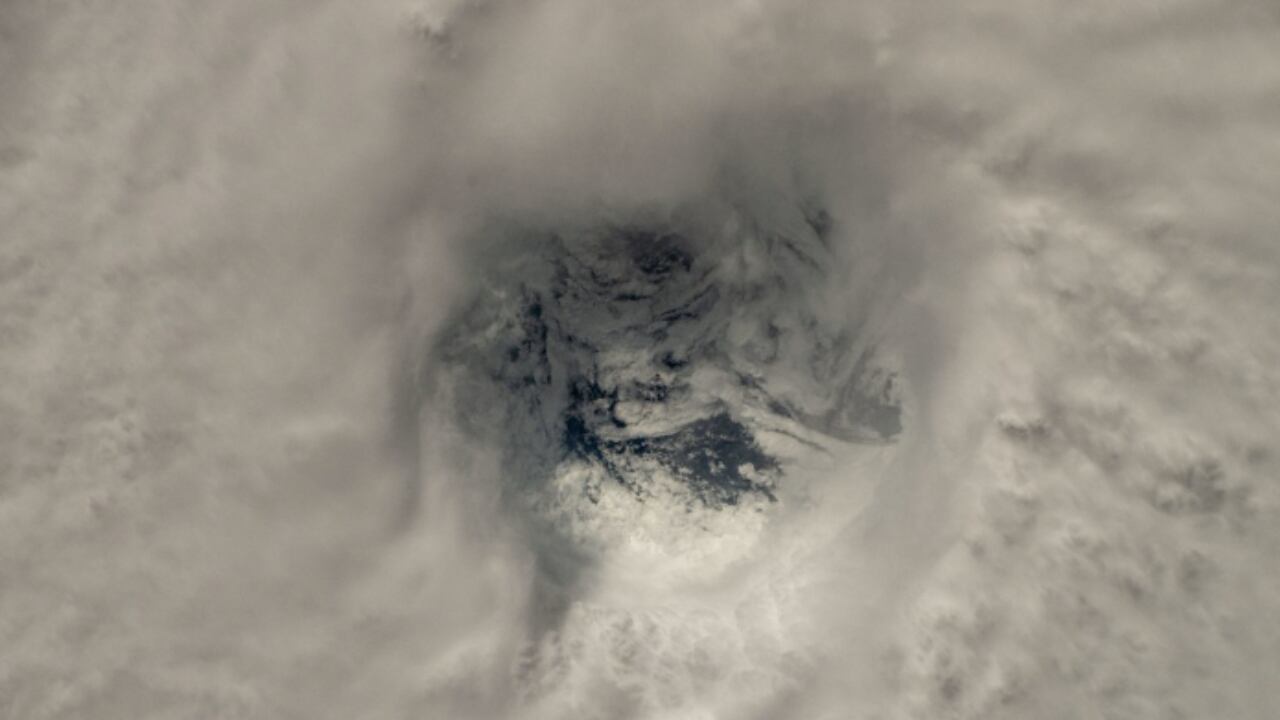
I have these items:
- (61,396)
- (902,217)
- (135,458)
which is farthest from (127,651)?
(902,217)

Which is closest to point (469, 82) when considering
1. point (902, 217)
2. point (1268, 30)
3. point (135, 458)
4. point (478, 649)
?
point (902, 217)

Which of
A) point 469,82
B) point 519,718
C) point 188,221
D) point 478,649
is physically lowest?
point 519,718

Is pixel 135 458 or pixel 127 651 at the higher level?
pixel 135 458

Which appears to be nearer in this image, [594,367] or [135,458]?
[135,458]

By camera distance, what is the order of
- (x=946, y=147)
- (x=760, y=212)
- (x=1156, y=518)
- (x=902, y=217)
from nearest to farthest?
(x=1156, y=518) → (x=946, y=147) → (x=902, y=217) → (x=760, y=212)

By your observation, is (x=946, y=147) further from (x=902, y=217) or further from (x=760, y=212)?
(x=760, y=212)

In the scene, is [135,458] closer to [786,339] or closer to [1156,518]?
[786,339]

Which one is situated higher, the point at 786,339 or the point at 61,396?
the point at 61,396

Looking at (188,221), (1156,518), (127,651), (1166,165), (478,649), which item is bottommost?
(1156,518)

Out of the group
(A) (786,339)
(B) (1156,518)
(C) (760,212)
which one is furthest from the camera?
(A) (786,339)
